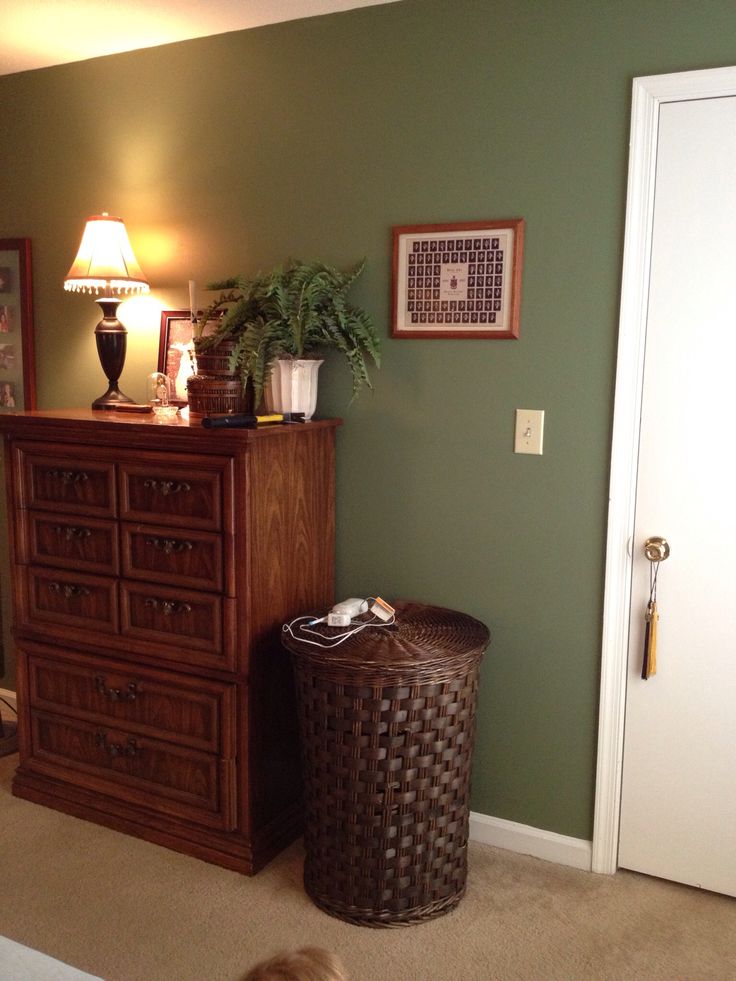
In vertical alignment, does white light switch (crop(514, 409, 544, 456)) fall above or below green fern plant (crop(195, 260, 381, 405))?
below

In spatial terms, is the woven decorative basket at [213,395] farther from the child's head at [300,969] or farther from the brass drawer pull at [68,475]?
the child's head at [300,969]

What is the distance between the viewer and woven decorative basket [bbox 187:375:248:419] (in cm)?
248

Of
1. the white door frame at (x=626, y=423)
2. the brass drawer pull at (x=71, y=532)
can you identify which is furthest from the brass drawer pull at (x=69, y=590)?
the white door frame at (x=626, y=423)

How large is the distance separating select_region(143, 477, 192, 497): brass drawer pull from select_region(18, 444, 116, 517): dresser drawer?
14 centimetres

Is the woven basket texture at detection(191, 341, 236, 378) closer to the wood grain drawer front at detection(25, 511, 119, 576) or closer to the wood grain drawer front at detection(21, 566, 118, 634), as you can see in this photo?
the wood grain drawer front at detection(25, 511, 119, 576)

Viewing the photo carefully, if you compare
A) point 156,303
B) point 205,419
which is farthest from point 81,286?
point 205,419

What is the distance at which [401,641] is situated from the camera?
2234 mm

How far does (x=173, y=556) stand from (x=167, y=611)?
16 centimetres

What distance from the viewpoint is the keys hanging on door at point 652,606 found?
2.31m

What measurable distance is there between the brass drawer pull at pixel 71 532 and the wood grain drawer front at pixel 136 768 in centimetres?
58

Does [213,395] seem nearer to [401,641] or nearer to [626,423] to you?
[401,641]

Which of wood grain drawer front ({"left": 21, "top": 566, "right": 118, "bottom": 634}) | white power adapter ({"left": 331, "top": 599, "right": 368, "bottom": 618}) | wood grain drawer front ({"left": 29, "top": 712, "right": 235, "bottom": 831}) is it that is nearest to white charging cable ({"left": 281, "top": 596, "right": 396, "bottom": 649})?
white power adapter ({"left": 331, "top": 599, "right": 368, "bottom": 618})

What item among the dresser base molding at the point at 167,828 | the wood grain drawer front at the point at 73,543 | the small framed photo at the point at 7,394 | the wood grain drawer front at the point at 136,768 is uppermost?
the small framed photo at the point at 7,394

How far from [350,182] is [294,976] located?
2.20m
